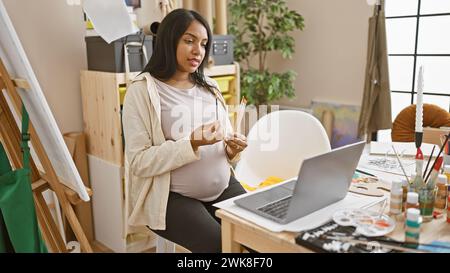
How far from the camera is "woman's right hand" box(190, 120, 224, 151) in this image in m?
1.48

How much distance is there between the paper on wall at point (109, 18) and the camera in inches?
88.9

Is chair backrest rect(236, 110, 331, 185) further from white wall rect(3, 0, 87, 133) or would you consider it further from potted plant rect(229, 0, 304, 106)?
white wall rect(3, 0, 87, 133)

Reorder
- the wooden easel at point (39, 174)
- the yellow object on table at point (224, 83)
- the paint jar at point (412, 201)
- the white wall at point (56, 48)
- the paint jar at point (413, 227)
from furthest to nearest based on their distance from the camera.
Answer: the yellow object on table at point (224, 83) → the white wall at point (56, 48) → the wooden easel at point (39, 174) → the paint jar at point (412, 201) → the paint jar at point (413, 227)

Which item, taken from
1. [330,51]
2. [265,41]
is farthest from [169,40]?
[330,51]

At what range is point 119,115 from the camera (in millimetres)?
2311

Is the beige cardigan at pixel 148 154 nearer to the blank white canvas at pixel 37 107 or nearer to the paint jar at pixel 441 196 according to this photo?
the blank white canvas at pixel 37 107

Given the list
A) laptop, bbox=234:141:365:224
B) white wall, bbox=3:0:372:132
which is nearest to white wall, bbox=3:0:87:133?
white wall, bbox=3:0:372:132

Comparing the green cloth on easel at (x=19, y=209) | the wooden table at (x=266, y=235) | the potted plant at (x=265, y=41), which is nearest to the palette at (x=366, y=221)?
the wooden table at (x=266, y=235)

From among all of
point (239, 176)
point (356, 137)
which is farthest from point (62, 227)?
point (356, 137)

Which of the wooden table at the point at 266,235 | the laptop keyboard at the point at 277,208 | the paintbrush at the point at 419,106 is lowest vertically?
the wooden table at the point at 266,235

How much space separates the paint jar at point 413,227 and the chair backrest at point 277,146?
1.15 meters
